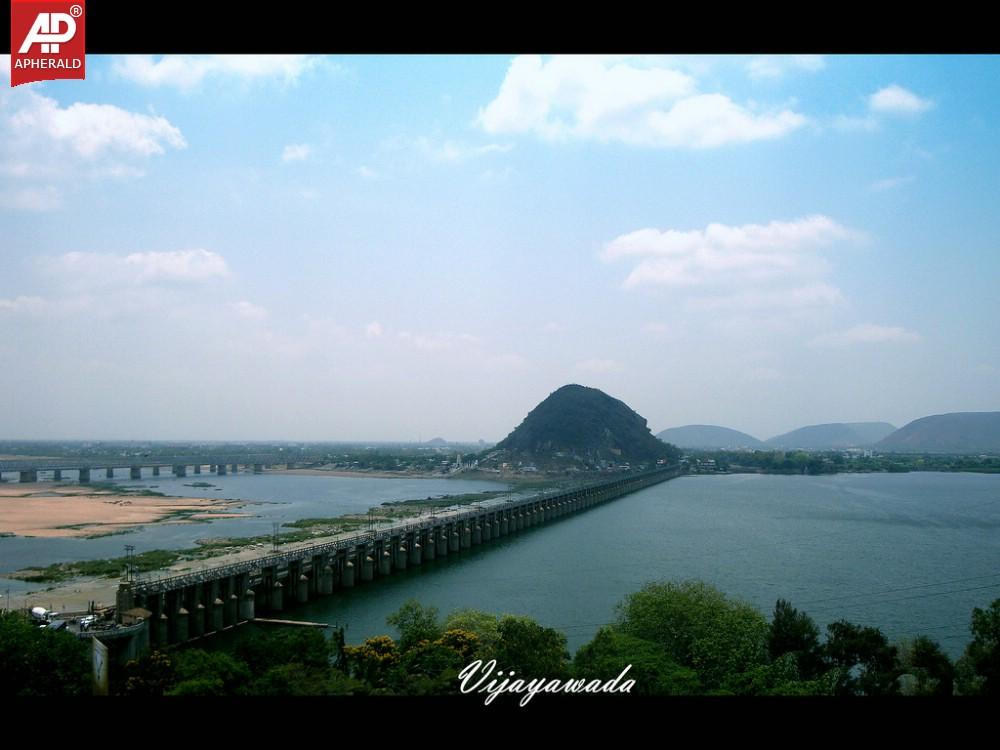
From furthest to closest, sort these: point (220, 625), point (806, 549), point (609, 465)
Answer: point (609, 465) < point (806, 549) < point (220, 625)

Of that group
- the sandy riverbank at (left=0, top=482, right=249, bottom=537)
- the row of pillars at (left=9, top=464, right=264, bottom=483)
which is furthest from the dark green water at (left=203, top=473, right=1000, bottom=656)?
the row of pillars at (left=9, top=464, right=264, bottom=483)

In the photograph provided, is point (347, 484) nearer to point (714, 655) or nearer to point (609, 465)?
point (609, 465)

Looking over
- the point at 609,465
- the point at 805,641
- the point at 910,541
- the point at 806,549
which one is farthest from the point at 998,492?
the point at 805,641

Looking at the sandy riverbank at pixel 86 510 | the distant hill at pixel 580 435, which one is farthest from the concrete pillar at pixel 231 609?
the distant hill at pixel 580 435

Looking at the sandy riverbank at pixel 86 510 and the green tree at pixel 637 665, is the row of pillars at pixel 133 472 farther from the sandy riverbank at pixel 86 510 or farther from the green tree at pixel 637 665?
the green tree at pixel 637 665

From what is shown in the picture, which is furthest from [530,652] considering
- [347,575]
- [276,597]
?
[347,575]

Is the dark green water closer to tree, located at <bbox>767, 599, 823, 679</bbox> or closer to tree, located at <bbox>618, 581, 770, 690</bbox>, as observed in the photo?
tree, located at <bbox>618, 581, 770, 690</bbox>
